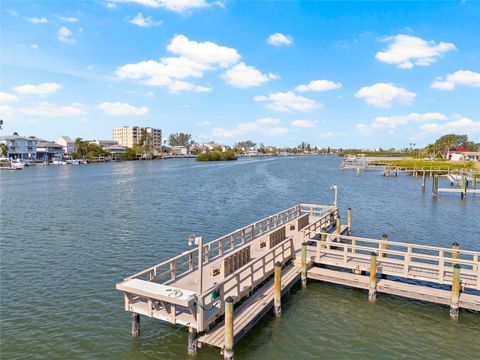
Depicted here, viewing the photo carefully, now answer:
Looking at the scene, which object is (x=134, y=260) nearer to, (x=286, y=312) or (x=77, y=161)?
(x=286, y=312)

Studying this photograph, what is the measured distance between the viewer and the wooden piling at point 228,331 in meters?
11.8

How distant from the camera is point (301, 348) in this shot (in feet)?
44.0

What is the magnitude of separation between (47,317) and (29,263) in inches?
367

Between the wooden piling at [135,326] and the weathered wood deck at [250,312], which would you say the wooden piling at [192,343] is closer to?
the weathered wood deck at [250,312]

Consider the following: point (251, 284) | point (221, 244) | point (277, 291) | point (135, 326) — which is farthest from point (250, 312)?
point (221, 244)

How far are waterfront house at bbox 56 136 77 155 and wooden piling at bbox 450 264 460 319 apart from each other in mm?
205524

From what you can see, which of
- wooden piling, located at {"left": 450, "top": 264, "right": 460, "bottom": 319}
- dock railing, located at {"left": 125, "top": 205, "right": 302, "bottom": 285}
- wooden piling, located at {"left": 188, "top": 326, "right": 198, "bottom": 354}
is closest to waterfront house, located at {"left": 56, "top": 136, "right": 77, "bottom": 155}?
dock railing, located at {"left": 125, "top": 205, "right": 302, "bottom": 285}

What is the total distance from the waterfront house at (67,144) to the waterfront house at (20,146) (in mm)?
21450

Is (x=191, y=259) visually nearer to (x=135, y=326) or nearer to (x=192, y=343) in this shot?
(x=135, y=326)

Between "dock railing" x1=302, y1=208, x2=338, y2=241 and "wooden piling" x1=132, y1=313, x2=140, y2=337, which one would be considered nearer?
"wooden piling" x1=132, y1=313, x2=140, y2=337

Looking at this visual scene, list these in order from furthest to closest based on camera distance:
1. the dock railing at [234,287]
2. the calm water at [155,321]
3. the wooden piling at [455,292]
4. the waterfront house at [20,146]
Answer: the waterfront house at [20,146] < the wooden piling at [455,292] < the calm water at [155,321] < the dock railing at [234,287]

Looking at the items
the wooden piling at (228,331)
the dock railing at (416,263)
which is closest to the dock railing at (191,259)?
the wooden piling at (228,331)

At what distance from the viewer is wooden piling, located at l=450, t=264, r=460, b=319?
48.1 ft

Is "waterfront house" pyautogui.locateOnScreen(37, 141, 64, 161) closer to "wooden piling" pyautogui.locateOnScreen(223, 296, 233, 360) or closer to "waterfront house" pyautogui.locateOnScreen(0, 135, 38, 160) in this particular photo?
"waterfront house" pyautogui.locateOnScreen(0, 135, 38, 160)
